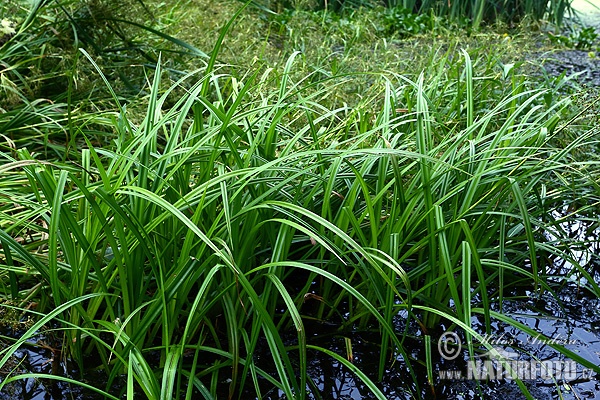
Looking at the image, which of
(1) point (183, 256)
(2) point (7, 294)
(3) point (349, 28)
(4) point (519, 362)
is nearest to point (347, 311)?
(4) point (519, 362)

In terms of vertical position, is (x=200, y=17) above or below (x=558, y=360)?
above

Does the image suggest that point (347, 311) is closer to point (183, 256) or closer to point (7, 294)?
point (183, 256)

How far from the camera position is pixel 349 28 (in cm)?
535

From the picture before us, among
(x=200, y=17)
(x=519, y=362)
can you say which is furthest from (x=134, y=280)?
(x=200, y=17)

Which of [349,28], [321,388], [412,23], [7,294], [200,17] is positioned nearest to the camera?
[321,388]

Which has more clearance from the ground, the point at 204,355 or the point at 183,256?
the point at 183,256

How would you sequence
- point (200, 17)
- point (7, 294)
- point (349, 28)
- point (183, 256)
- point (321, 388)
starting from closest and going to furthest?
point (183, 256) → point (321, 388) → point (7, 294) → point (200, 17) → point (349, 28)

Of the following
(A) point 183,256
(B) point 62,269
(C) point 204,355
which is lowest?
(C) point 204,355

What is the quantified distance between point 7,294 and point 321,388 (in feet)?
2.86

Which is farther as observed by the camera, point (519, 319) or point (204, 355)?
point (519, 319)

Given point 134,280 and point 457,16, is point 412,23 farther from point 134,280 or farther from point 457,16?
point 134,280

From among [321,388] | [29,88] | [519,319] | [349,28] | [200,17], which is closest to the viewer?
[321,388]

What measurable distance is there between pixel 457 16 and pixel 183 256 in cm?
517

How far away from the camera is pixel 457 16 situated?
617 centimetres
